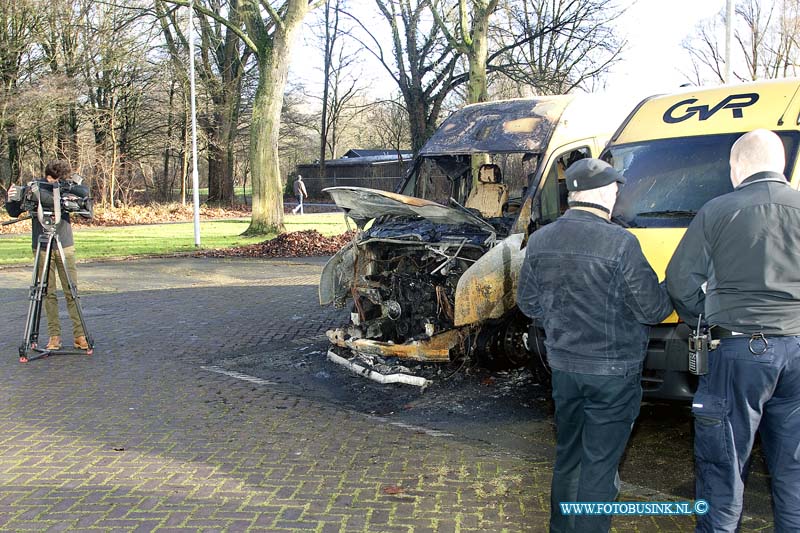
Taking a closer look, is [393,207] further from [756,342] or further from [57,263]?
[756,342]

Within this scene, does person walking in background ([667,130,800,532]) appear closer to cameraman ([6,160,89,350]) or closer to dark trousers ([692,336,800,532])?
dark trousers ([692,336,800,532])

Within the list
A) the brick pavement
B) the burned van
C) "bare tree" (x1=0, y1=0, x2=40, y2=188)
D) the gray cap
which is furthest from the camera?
"bare tree" (x1=0, y1=0, x2=40, y2=188)

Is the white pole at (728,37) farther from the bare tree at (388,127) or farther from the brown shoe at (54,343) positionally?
the bare tree at (388,127)

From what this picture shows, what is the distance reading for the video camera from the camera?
780 centimetres

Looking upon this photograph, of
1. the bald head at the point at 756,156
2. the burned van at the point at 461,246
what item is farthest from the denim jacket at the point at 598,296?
the burned van at the point at 461,246

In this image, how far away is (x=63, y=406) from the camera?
250 inches

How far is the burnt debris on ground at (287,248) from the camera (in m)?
18.4

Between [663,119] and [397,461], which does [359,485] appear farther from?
[663,119]

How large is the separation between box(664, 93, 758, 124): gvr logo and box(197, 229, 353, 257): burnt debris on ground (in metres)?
12.7

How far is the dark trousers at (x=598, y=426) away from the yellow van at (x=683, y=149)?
2.04 meters

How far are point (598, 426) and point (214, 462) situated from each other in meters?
2.81

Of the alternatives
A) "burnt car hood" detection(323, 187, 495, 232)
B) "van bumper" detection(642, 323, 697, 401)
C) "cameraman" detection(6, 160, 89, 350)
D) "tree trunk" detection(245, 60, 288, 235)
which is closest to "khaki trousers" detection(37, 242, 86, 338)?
"cameraman" detection(6, 160, 89, 350)

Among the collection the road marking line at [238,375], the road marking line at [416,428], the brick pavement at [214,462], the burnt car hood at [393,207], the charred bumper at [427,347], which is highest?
the burnt car hood at [393,207]

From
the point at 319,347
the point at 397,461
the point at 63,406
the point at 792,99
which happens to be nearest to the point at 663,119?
the point at 792,99
